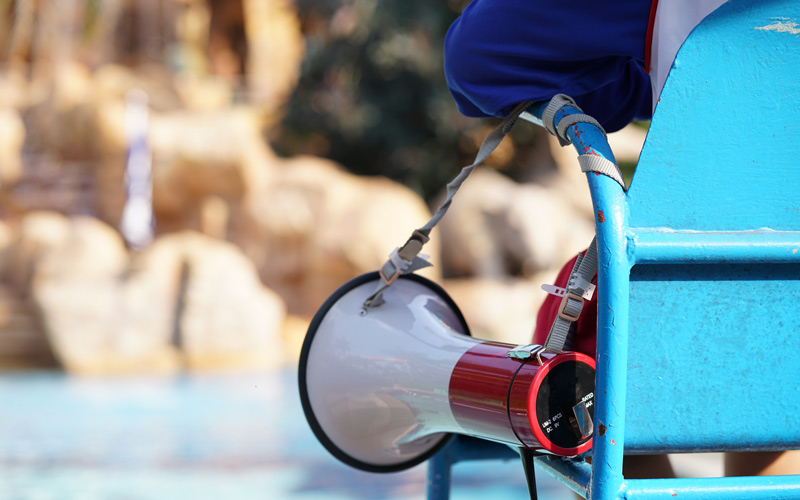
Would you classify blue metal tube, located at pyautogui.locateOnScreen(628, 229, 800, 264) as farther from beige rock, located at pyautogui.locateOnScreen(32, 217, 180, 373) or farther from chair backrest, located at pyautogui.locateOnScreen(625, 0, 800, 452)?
beige rock, located at pyautogui.locateOnScreen(32, 217, 180, 373)

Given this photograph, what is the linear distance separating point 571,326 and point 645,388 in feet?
0.64

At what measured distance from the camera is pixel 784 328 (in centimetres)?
96

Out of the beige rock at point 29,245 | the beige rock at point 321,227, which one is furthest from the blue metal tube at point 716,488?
the beige rock at point 29,245

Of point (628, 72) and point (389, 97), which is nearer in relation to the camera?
point (628, 72)

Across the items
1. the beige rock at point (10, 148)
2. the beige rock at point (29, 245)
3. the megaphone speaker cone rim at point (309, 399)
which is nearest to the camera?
the megaphone speaker cone rim at point (309, 399)

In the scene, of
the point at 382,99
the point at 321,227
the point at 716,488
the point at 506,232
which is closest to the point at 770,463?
the point at 716,488

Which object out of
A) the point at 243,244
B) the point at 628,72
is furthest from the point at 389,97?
the point at 628,72

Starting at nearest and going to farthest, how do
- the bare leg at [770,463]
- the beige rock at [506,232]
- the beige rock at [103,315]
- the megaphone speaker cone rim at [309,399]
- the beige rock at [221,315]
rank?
the bare leg at [770,463] → the megaphone speaker cone rim at [309,399] → the beige rock at [103,315] → the beige rock at [221,315] → the beige rock at [506,232]

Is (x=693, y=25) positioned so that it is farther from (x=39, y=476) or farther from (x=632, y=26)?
(x=39, y=476)

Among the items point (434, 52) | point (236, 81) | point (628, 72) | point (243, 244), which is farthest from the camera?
point (236, 81)

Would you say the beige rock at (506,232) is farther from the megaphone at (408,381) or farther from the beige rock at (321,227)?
the megaphone at (408,381)

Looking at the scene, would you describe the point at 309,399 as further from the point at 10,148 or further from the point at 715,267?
the point at 10,148

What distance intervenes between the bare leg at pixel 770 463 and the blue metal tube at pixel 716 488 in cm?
31

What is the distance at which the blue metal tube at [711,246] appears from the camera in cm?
89
